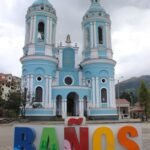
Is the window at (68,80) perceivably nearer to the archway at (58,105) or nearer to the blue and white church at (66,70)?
the blue and white church at (66,70)

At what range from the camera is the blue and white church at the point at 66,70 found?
40594mm

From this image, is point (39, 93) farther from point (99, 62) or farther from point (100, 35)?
point (100, 35)

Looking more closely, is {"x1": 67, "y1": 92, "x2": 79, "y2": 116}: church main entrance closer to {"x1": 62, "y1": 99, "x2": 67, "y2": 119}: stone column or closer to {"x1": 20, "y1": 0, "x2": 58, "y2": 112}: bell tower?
{"x1": 62, "y1": 99, "x2": 67, "y2": 119}: stone column

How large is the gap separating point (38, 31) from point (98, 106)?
16.7m

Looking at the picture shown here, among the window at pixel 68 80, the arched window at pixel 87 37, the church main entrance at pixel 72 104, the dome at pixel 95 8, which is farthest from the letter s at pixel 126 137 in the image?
the dome at pixel 95 8

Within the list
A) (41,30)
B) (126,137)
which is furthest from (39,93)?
(126,137)

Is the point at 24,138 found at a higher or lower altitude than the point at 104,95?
lower

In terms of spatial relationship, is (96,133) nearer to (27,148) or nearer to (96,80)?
(27,148)

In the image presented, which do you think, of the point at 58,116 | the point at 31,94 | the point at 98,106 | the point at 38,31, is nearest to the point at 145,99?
the point at 98,106

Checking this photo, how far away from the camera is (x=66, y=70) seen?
44.4 m

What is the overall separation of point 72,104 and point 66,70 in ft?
19.9

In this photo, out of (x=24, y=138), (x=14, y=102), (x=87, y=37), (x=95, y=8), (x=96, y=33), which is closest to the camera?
(x=24, y=138)

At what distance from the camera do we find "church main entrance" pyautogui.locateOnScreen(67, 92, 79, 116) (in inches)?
1666

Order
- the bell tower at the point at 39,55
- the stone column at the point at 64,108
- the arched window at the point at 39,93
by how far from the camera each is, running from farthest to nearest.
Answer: the arched window at the point at 39,93, the bell tower at the point at 39,55, the stone column at the point at 64,108
